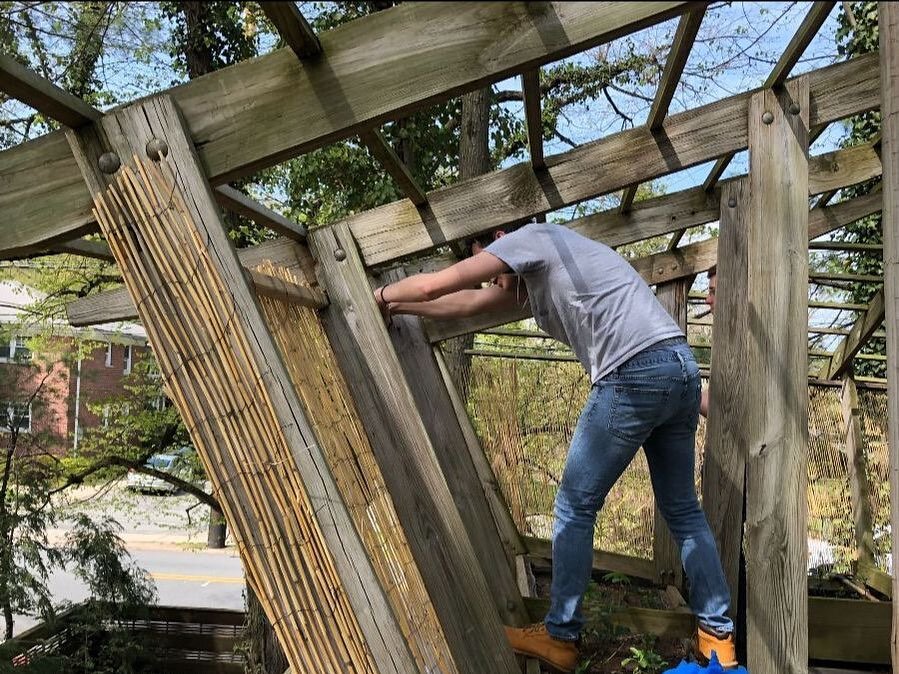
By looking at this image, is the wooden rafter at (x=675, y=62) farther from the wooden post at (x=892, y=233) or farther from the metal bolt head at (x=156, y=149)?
the metal bolt head at (x=156, y=149)

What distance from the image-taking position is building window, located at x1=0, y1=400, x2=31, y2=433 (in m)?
6.56

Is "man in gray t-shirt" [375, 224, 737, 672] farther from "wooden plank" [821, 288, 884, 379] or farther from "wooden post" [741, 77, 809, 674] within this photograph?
"wooden plank" [821, 288, 884, 379]

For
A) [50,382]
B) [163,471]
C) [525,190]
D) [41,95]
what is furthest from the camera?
[163,471]

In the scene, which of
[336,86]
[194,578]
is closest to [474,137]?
[336,86]

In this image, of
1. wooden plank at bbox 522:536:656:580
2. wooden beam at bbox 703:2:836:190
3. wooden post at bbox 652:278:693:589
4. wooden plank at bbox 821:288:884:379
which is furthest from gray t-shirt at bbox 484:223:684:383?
wooden plank at bbox 821:288:884:379

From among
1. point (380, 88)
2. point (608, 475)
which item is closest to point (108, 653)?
point (608, 475)

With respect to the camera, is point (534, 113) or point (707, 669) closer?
point (707, 669)

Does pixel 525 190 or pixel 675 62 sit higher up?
pixel 675 62

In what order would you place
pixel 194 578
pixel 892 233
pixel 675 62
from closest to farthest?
pixel 892 233, pixel 675 62, pixel 194 578

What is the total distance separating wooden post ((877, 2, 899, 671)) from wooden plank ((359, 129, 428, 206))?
117cm

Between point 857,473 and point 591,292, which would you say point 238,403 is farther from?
point 857,473

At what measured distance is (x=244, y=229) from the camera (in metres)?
6.93

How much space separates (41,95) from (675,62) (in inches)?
64.1

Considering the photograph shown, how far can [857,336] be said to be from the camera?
5.49 metres
